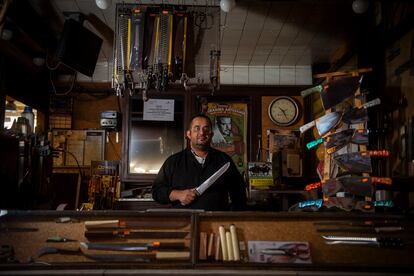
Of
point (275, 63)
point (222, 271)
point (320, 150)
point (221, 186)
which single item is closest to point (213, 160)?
point (221, 186)

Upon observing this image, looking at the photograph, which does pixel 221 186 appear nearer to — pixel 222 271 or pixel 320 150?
pixel 222 271

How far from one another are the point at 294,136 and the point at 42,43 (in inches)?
129

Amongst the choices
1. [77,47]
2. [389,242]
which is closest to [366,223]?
[389,242]

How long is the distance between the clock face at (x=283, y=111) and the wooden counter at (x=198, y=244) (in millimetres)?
3528

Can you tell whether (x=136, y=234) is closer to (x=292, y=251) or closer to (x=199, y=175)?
(x=292, y=251)

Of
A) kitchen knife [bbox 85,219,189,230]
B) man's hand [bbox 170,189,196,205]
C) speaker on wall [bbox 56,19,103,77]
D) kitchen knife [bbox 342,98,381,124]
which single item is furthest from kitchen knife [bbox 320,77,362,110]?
speaker on wall [bbox 56,19,103,77]

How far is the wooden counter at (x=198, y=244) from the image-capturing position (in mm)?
1708

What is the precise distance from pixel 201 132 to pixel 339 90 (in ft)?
3.27

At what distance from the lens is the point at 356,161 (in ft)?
8.27

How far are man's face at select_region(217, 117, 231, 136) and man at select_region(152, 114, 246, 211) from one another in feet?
7.87

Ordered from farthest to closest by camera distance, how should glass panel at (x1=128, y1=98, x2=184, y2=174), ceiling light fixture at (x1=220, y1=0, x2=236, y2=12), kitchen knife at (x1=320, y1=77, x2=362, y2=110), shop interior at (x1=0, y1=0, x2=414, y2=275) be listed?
1. glass panel at (x1=128, y1=98, x2=184, y2=174)
2. ceiling light fixture at (x1=220, y1=0, x2=236, y2=12)
3. kitchen knife at (x1=320, y1=77, x2=362, y2=110)
4. shop interior at (x1=0, y1=0, x2=414, y2=275)

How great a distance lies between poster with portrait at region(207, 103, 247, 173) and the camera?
5.36 meters

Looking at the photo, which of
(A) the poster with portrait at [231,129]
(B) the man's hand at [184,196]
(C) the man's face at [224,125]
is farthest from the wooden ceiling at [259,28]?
(B) the man's hand at [184,196]

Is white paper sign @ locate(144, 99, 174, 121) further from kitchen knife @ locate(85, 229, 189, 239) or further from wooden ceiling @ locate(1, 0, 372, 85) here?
kitchen knife @ locate(85, 229, 189, 239)
